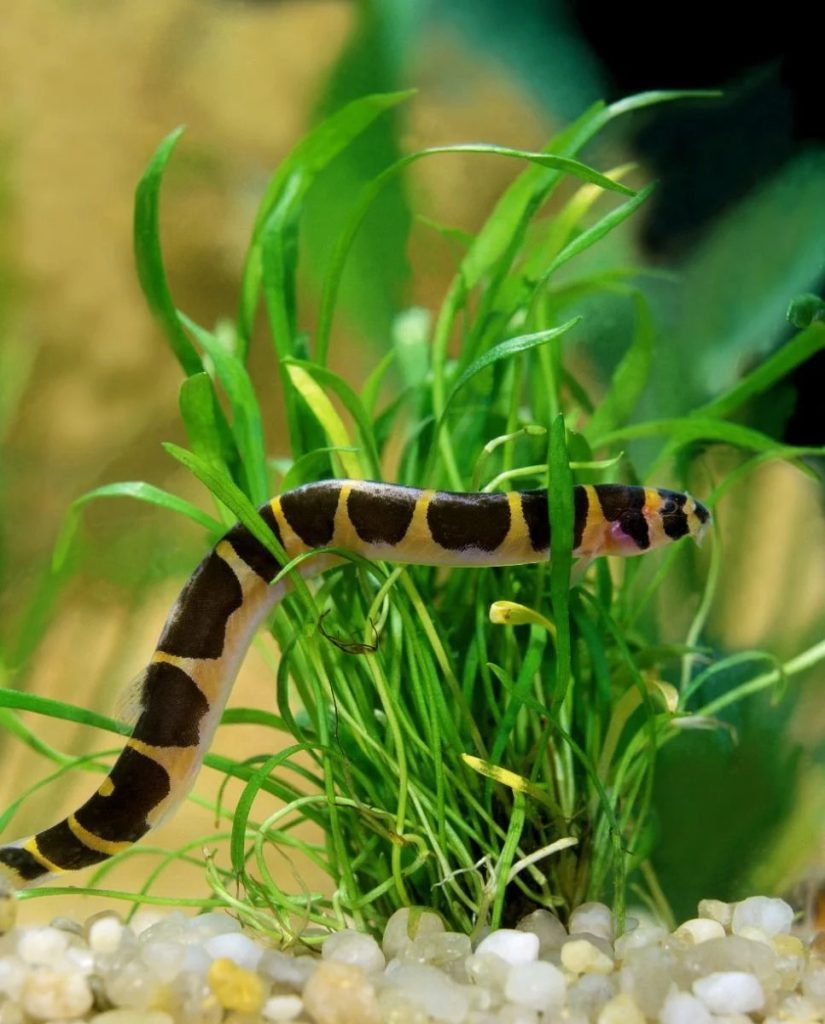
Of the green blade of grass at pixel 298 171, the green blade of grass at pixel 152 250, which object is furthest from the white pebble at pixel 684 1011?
the green blade of grass at pixel 298 171

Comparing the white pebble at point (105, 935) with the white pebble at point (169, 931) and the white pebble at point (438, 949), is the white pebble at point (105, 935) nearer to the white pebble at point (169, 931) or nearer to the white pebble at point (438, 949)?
the white pebble at point (169, 931)

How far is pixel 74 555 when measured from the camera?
2295mm

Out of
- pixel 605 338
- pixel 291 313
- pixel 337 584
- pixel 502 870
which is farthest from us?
pixel 605 338

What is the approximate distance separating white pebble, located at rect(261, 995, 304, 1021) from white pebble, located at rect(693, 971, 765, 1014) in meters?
0.53

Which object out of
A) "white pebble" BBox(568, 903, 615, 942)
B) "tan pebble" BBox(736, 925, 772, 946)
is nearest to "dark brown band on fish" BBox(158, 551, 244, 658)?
"white pebble" BBox(568, 903, 615, 942)

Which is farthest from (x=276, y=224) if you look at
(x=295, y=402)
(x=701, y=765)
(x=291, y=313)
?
(x=701, y=765)

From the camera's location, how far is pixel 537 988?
3.76ft

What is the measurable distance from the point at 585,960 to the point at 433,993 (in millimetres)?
262

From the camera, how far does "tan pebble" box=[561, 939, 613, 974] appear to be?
1242 millimetres

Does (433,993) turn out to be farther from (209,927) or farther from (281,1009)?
(209,927)

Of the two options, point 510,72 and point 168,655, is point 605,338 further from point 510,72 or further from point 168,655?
point 168,655

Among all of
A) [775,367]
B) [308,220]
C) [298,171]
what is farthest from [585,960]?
[308,220]

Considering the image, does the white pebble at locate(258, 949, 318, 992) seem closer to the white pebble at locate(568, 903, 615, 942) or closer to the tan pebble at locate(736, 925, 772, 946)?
the white pebble at locate(568, 903, 615, 942)

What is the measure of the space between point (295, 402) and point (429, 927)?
0.95m
